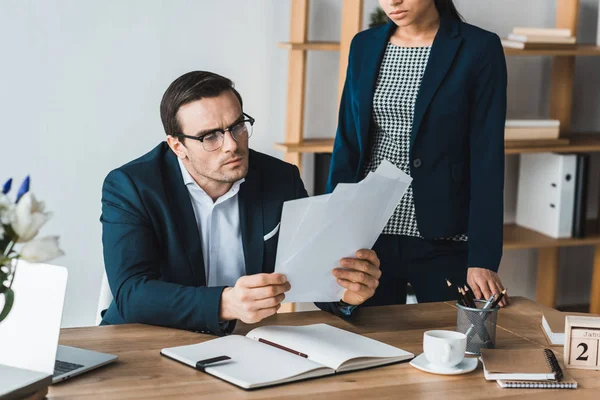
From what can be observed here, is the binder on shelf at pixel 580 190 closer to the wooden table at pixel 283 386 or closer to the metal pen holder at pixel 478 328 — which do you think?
the wooden table at pixel 283 386

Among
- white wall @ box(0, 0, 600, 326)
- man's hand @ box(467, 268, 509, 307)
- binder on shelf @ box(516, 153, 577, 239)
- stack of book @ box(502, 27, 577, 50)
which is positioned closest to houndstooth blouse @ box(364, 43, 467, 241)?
man's hand @ box(467, 268, 509, 307)

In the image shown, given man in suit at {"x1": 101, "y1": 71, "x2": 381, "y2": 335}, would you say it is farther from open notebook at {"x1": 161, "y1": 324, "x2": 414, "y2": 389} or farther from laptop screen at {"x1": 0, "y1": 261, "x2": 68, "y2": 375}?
laptop screen at {"x1": 0, "y1": 261, "x2": 68, "y2": 375}

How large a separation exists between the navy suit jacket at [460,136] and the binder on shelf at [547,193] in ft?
4.53

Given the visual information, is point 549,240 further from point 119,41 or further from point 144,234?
point 144,234

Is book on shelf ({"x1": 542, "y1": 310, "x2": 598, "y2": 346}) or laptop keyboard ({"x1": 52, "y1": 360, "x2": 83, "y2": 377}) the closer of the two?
laptop keyboard ({"x1": 52, "y1": 360, "x2": 83, "y2": 377})

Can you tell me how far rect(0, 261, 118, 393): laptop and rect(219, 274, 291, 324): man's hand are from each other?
0.34 metres

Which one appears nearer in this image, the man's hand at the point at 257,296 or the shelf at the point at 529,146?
the man's hand at the point at 257,296

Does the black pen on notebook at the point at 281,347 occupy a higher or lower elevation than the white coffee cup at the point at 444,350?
lower

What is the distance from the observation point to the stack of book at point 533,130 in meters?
3.65

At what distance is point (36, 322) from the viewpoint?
4.83 feet

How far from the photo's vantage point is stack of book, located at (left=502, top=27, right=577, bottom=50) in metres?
3.53

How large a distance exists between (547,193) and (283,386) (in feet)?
8.43

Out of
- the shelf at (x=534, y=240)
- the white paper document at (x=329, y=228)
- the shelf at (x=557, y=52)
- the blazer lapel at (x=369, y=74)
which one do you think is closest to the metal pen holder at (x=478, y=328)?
the white paper document at (x=329, y=228)

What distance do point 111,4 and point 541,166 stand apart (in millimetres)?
1969
